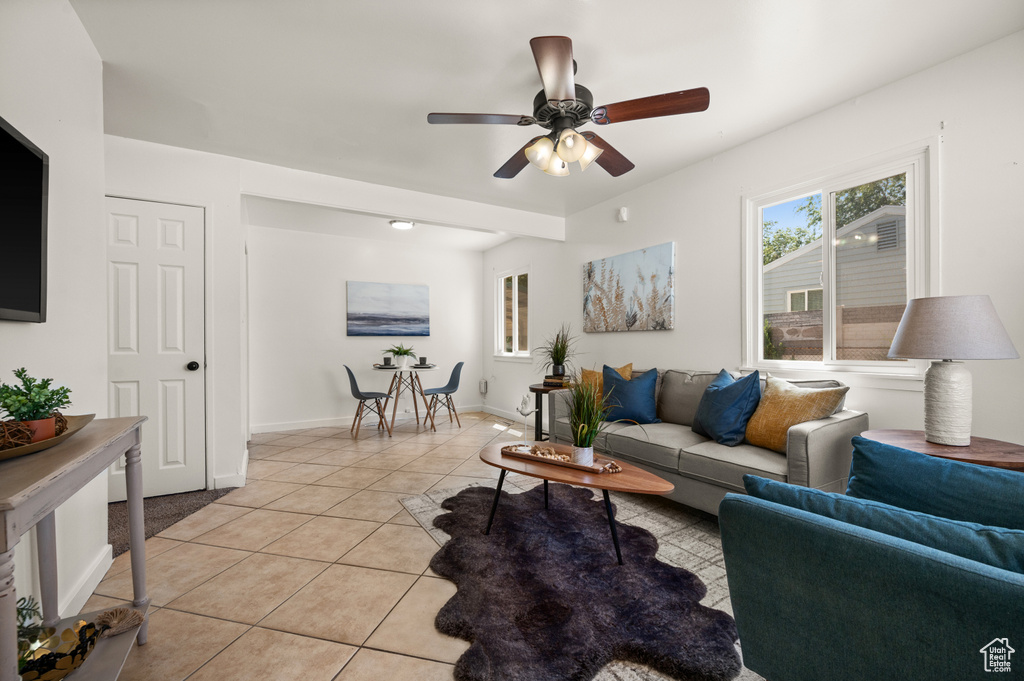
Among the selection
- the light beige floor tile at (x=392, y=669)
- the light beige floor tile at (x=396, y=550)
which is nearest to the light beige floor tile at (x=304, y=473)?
the light beige floor tile at (x=396, y=550)

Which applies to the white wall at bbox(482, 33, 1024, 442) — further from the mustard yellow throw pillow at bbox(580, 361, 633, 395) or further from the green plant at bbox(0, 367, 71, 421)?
the green plant at bbox(0, 367, 71, 421)

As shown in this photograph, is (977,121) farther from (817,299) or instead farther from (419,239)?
(419,239)

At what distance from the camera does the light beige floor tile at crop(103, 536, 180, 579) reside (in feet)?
7.07

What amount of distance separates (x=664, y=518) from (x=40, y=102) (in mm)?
3530

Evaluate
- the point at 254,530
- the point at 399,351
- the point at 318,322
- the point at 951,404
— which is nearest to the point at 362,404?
the point at 399,351

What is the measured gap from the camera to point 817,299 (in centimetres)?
295

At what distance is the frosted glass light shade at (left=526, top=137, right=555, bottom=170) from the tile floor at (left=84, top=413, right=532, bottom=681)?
219 cm

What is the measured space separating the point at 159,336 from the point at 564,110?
125 inches

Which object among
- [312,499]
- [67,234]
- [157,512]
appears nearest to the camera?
[67,234]

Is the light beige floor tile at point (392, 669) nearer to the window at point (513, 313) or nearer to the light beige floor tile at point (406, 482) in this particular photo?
the light beige floor tile at point (406, 482)

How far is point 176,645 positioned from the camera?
63.0 inches

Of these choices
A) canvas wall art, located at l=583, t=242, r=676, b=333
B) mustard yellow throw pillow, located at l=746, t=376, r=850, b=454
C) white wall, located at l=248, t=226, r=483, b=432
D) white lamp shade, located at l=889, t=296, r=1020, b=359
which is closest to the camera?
white lamp shade, located at l=889, t=296, r=1020, b=359

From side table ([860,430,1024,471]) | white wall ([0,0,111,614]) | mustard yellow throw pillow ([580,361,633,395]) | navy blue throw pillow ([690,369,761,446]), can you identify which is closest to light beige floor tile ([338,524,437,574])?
white wall ([0,0,111,614])

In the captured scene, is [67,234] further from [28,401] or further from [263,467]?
[263,467]
